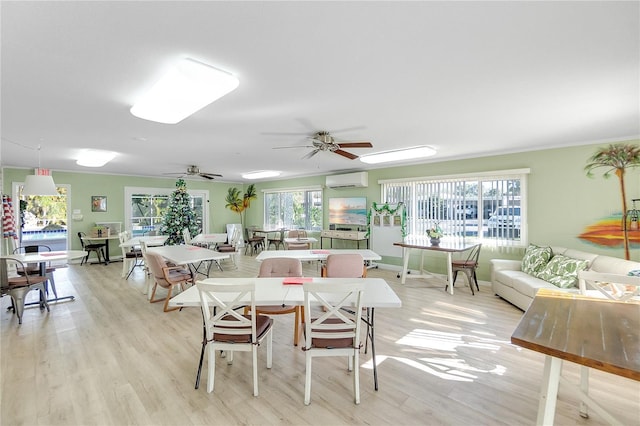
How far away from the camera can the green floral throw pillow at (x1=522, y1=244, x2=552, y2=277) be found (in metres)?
4.20

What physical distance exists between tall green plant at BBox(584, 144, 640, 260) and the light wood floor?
216 cm

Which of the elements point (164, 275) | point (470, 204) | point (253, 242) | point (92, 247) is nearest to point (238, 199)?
point (253, 242)

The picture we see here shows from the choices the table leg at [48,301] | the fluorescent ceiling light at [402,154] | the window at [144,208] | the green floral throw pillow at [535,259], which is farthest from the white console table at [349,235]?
the table leg at [48,301]

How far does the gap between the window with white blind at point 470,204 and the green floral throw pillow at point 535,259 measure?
62cm

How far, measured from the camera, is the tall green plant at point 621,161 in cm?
395

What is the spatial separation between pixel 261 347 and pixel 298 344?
0.39 m

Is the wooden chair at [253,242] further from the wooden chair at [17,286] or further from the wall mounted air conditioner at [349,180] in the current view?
the wooden chair at [17,286]

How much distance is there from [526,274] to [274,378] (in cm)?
410

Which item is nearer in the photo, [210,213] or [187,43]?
[187,43]

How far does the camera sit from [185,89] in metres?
2.21

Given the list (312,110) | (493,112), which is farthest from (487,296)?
(312,110)

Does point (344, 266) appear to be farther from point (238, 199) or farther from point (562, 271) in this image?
point (238, 199)

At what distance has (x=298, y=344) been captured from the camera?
9.77 ft

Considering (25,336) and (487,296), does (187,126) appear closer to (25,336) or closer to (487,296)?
(25,336)
